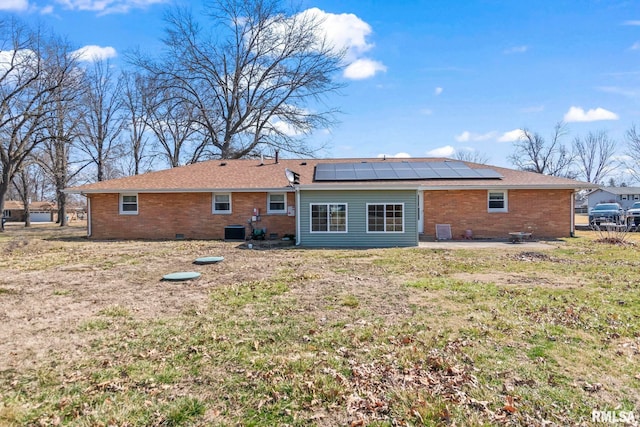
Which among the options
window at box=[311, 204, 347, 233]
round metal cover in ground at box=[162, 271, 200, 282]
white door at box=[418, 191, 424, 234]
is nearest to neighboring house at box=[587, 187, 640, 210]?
white door at box=[418, 191, 424, 234]

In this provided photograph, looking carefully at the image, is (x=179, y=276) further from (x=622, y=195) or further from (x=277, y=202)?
(x=622, y=195)

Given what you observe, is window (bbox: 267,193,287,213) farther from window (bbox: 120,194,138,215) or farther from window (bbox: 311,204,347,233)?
window (bbox: 120,194,138,215)

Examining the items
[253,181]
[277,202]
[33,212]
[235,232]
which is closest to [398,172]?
[277,202]

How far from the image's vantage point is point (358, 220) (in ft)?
47.9

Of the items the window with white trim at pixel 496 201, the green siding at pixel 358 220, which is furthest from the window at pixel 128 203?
the window with white trim at pixel 496 201

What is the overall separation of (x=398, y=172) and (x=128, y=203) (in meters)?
13.2

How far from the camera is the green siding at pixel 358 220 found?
47.0 ft

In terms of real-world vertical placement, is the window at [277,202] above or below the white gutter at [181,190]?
below

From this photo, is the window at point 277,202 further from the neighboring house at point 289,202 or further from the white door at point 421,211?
the white door at point 421,211

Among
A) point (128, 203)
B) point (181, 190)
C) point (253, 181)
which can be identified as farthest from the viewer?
point (128, 203)

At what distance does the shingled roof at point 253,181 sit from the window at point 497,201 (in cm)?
52

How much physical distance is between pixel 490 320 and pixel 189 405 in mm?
4094

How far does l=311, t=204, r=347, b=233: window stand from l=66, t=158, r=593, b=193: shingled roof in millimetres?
878

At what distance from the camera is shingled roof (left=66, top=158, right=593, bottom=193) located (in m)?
16.4
